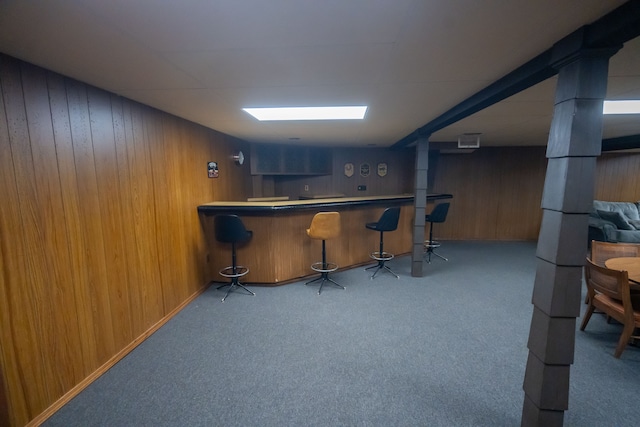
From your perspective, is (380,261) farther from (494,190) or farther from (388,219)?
(494,190)

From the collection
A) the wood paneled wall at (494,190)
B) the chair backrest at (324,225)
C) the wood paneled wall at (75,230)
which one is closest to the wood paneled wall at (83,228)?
the wood paneled wall at (75,230)

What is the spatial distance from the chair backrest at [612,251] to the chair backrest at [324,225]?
282 cm

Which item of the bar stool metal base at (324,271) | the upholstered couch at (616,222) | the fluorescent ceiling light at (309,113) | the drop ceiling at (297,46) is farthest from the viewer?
the upholstered couch at (616,222)

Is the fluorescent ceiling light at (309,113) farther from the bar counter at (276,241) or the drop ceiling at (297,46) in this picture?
the bar counter at (276,241)

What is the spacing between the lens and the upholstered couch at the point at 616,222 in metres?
5.18

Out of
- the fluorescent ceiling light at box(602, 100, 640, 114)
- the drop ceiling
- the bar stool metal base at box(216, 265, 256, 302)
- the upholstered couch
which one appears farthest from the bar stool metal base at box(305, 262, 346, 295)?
the upholstered couch

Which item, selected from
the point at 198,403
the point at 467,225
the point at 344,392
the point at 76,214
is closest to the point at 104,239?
the point at 76,214

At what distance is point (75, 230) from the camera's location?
1832mm

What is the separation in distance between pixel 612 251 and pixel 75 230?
16.5ft

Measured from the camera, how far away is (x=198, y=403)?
5.65 ft

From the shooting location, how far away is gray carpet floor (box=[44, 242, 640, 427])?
1644 mm

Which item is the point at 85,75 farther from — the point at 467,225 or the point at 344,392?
the point at 467,225

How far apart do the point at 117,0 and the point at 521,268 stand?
5.67 metres

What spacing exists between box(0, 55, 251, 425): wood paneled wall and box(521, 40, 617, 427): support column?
9.70 ft
